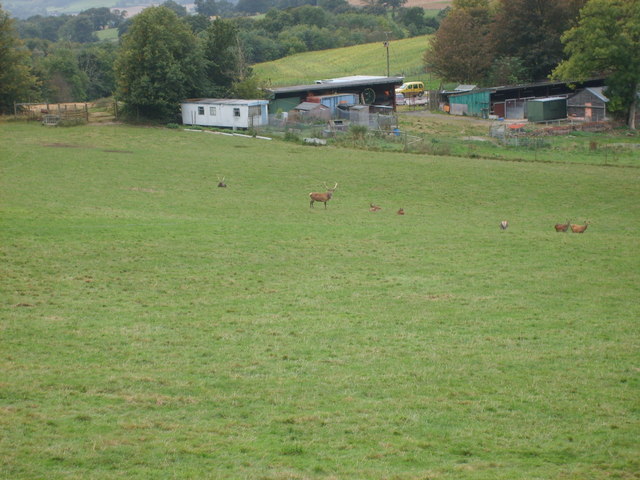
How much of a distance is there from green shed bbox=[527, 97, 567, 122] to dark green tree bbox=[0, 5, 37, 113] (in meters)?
49.2

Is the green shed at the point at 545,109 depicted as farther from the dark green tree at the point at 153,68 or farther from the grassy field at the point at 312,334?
the grassy field at the point at 312,334

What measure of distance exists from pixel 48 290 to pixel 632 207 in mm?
28343

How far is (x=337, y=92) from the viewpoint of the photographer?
78000 mm

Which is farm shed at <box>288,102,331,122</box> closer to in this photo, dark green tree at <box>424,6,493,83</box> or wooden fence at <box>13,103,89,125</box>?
wooden fence at <box>13,103,89,125</box>

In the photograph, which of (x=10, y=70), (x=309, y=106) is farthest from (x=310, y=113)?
(x=10, y=70)

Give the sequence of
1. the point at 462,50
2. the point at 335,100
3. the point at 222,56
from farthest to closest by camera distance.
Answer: the point at 462,50 < the point at 222,56 < the point at 335,100

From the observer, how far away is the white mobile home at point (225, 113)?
62.8 meters

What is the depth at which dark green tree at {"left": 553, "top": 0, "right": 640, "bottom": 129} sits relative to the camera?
68.3 meters

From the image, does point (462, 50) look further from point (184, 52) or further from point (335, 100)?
point (184, 52)

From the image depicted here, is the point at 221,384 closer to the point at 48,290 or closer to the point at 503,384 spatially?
the point at 503,384

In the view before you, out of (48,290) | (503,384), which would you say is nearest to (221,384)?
(503,384)

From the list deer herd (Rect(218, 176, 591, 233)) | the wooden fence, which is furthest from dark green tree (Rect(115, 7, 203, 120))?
deer herd (Rect(218, 176, 591, 233))

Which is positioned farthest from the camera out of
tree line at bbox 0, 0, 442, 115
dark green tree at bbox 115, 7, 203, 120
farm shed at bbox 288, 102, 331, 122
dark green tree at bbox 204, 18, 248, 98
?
dark green tree at bbox 204, 18, 248, 98

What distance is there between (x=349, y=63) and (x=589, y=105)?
192 feet
